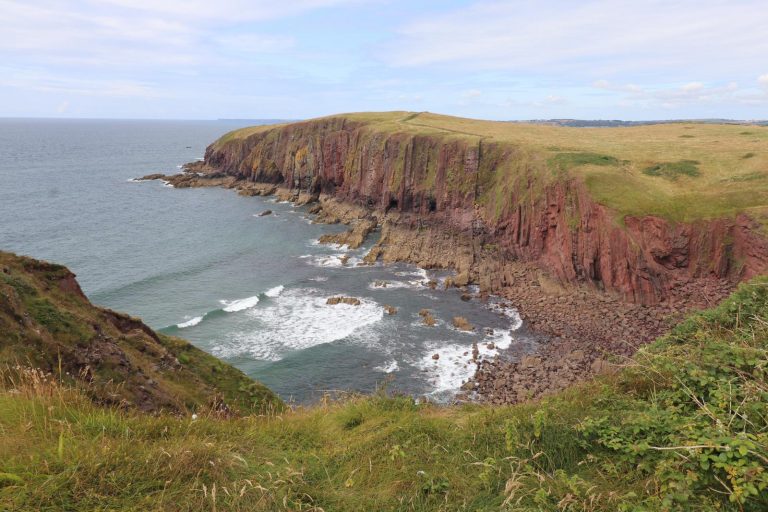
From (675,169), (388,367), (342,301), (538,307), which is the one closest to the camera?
(388,367)

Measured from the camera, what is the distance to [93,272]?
158ft

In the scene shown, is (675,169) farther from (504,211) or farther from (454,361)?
(454,361)

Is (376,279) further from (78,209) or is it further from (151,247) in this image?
(78,209)

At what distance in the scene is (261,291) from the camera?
1813 inches

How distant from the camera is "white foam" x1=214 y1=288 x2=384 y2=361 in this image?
115 ft

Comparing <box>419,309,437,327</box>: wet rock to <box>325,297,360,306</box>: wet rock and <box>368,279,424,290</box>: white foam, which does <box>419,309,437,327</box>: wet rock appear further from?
<box>325,297,360,306</box>: wet rock

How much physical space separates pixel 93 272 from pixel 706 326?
56356 millimetres

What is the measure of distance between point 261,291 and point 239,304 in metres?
3.87

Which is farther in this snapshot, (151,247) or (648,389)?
(151,247)

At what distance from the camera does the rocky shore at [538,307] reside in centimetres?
2992

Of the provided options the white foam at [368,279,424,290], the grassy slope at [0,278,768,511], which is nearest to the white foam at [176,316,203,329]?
the white foam at [368,279,424,290]

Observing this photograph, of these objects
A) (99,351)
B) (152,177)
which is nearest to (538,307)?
(99,351)

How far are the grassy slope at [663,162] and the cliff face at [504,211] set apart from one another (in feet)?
4.01

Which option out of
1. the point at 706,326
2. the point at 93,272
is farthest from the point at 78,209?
the point at 706,326
